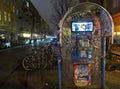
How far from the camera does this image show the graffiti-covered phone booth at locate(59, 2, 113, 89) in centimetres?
1087

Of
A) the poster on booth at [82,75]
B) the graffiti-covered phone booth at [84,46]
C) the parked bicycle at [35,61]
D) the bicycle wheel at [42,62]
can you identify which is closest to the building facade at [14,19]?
the parked bicycle at [35,61]

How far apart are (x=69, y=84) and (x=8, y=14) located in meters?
65.9

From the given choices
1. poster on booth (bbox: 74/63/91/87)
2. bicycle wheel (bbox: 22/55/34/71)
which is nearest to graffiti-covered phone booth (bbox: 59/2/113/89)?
poster on booth (bbox: 74/63/91/87)

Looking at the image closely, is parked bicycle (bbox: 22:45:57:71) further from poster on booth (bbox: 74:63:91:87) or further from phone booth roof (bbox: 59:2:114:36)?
phone booth roof (bbox: 59:2:114:36)

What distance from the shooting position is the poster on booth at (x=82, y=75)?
10.9m

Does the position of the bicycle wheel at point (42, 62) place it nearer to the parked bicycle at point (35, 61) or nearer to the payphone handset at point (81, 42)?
the parked bicycle at point (35, 61)

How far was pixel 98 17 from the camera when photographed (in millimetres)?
11234

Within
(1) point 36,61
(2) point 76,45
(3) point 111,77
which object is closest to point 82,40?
(2) point 76,45

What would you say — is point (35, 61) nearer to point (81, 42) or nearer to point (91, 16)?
point (81, 42)

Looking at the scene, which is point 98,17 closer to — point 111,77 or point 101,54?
point 101,54

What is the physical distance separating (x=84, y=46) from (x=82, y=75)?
3.10 feet

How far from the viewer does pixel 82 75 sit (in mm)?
10883

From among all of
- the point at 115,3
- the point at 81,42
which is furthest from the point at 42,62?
the point at 115,3

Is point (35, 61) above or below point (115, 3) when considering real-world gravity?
below
